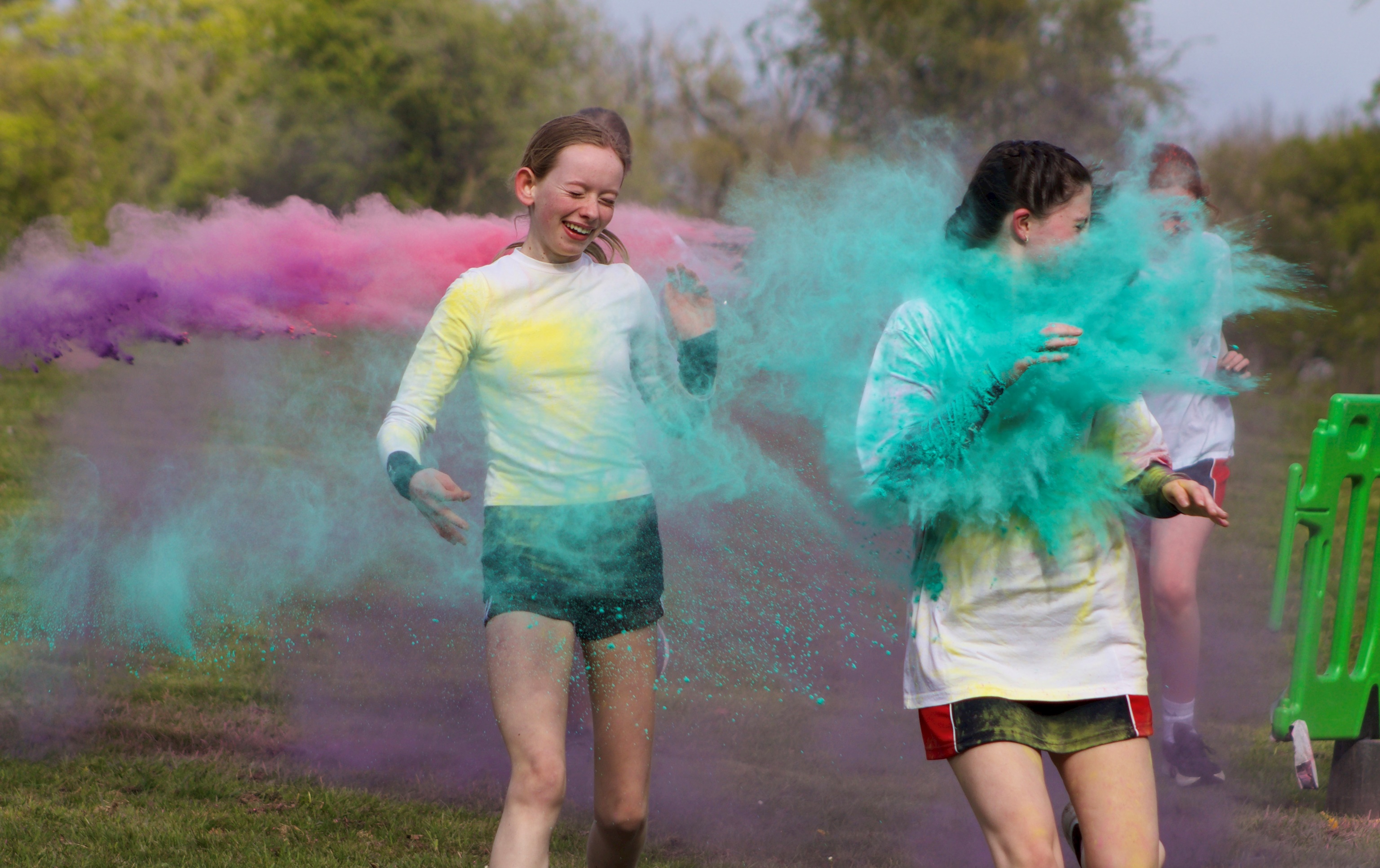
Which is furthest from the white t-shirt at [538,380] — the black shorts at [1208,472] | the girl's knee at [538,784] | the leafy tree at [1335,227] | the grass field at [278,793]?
the leafy tree at [1335,227]

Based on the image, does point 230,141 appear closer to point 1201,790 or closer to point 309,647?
point 309,647

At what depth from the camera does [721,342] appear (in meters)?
3.42

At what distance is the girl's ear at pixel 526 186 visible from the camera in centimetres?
315

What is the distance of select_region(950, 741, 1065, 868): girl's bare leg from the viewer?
237cm

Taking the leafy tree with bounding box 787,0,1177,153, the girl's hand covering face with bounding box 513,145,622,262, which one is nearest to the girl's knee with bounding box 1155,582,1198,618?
the girl's hand covering face with bounding box 513,145,622,262

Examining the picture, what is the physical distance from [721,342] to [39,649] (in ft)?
11.7

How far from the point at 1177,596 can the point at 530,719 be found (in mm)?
2802

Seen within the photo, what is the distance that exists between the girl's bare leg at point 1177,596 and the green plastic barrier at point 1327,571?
320mm

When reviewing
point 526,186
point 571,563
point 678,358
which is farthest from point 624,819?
point 526,186

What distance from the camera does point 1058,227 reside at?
2684 mm

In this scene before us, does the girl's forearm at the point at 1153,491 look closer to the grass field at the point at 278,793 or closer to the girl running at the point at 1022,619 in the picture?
the girl running at the point at 1022,619

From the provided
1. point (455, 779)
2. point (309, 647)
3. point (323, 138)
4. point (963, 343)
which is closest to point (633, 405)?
point (963, 343)

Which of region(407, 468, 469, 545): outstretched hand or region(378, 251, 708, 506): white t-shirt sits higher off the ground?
region(378, 251, 708, 506): white t-shirt

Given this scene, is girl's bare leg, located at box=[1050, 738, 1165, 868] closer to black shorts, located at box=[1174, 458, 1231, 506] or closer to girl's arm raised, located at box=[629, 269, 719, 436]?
girl's arm raised, located at box=[629, 269, 719, 436]
